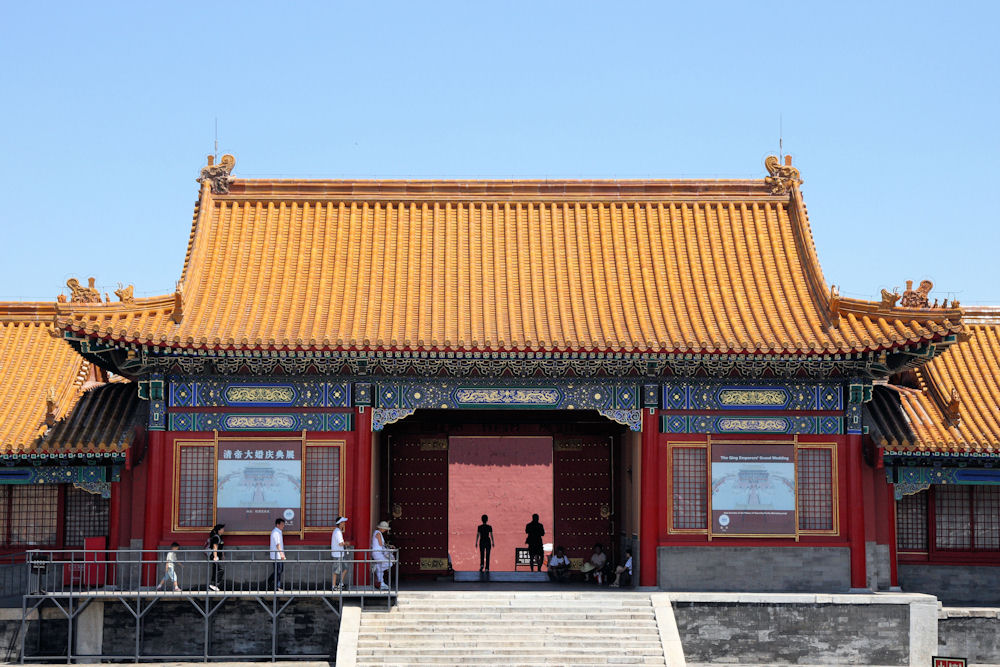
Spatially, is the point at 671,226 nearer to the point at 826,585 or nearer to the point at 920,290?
the point at 920,290

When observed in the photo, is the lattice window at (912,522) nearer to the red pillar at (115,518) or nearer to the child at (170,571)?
the child at (170,571)

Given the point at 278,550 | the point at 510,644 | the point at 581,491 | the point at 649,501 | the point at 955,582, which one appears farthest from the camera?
the point at 581,491

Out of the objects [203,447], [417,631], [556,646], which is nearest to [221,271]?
[203,447]

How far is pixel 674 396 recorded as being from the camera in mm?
26156

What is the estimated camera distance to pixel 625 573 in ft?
88.6

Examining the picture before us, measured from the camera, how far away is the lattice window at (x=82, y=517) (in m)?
28.1

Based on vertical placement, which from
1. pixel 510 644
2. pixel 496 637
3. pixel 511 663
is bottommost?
pixel 511 663

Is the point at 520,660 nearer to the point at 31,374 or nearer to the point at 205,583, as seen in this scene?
the point at 205,583

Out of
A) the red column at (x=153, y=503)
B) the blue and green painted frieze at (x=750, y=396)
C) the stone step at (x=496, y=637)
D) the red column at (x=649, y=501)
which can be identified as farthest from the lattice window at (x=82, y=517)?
the blue and green painted frieze at (x=750, y=396)

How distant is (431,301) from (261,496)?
17.4ft

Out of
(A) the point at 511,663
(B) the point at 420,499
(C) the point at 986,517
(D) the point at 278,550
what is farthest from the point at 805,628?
(D) the point at 278,550

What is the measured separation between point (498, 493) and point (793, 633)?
19.0m

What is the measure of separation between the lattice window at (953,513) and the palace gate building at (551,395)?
7 centimetres

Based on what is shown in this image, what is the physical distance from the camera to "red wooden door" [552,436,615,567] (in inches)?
1208
